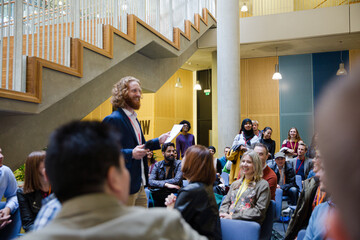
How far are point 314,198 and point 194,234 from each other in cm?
228

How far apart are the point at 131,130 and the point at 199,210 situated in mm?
858

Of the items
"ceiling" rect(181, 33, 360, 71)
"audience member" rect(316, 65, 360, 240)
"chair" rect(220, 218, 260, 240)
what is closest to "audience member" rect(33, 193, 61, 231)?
"audience member" rect(316, 65, 360, 240)

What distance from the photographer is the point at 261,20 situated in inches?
337

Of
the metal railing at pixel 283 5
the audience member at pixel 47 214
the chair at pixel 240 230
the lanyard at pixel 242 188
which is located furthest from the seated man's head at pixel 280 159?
the metal railing at pixel 283 5

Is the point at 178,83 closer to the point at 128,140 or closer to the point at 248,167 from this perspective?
the point at 248,167

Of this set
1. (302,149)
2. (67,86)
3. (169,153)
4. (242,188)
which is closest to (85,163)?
(242,188)

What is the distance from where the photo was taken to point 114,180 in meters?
0.83

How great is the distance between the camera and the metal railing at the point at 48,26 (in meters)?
3.18

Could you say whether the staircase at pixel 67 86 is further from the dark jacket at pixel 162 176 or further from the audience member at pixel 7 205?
the dark jacket at pixel 162 176

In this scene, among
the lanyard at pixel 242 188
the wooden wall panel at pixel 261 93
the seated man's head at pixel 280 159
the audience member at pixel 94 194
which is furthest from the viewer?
the wooden wall panel at pixel 261 93

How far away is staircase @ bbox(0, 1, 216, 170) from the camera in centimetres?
320

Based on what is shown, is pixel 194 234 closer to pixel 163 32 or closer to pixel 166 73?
pixel 163 32

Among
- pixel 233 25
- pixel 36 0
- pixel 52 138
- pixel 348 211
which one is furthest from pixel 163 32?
pixel 348 211

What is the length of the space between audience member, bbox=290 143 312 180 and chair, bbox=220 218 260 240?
3.17 metres
